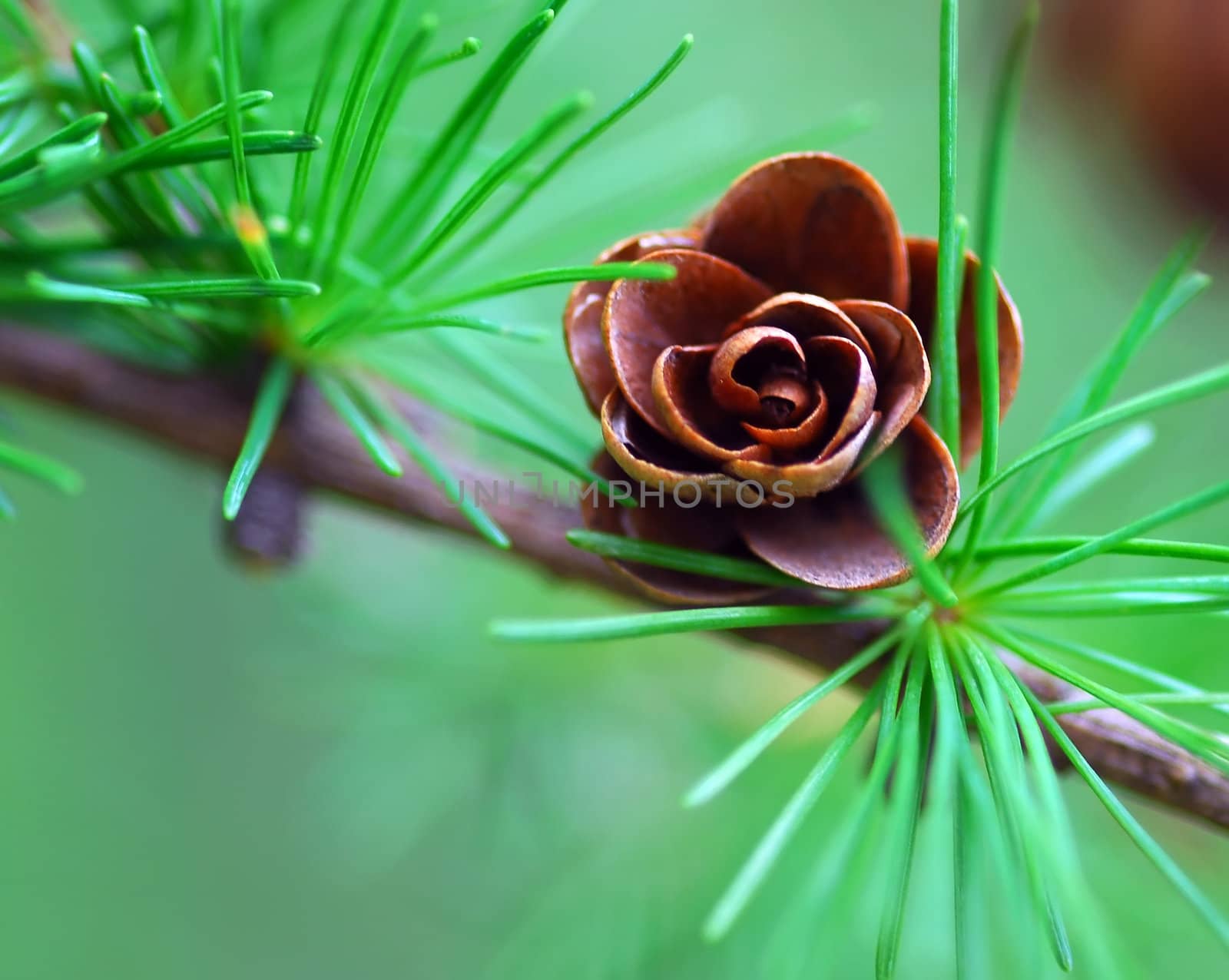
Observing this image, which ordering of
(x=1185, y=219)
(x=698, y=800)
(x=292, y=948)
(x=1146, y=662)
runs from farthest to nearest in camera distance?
(x=292, y=948), (x=1185, y=219), (x=1146, y=662), (x=698, y=800)

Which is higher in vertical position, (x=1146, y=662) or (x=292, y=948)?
(x=1146, y=662)

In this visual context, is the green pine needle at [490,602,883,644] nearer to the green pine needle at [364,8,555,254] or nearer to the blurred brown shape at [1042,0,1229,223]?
the green pine needle at [364,8,555,254]

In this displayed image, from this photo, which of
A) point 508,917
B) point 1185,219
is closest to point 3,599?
point 508,917

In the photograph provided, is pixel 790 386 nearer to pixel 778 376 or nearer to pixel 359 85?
pixel 778 376

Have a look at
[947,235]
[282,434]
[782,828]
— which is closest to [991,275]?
[947,235]

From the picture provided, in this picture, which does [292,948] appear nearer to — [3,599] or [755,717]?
[3,599]

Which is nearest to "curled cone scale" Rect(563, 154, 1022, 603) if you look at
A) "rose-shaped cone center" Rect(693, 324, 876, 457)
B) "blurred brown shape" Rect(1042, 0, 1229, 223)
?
"rose-shaped cone center" Rect(693, 324, 876, 457)
